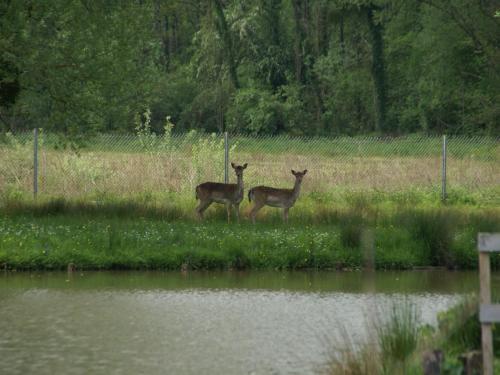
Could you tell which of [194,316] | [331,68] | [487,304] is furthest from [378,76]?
[487,304]

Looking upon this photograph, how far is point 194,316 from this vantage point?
47.0ft

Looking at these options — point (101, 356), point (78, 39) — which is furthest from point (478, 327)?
point (78, 39)

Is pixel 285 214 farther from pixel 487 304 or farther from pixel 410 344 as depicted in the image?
pixel 487 304

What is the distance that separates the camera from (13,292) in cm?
1622

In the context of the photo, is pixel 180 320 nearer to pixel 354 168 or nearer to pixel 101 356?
pixel 101 356

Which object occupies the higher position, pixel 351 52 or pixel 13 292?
pixel 351 52

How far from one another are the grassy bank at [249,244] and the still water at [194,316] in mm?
451

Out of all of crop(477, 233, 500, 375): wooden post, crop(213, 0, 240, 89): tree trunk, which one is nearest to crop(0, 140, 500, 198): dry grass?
crop(477, 233, 500, 375): wooden post

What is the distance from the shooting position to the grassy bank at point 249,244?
18.9 m

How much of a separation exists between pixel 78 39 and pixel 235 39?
4514 cm

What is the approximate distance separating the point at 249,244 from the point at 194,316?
525 cm

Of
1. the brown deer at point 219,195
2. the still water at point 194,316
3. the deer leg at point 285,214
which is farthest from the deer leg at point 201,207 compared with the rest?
the still water at point 194,316

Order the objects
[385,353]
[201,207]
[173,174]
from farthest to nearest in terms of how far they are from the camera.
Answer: [173,174] → [201,207] → [385,353]

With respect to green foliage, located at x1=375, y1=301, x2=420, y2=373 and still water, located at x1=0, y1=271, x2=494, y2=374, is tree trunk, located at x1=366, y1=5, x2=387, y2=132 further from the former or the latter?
green foliage, located at x1=375, y1=301, x2=420, y2=373
